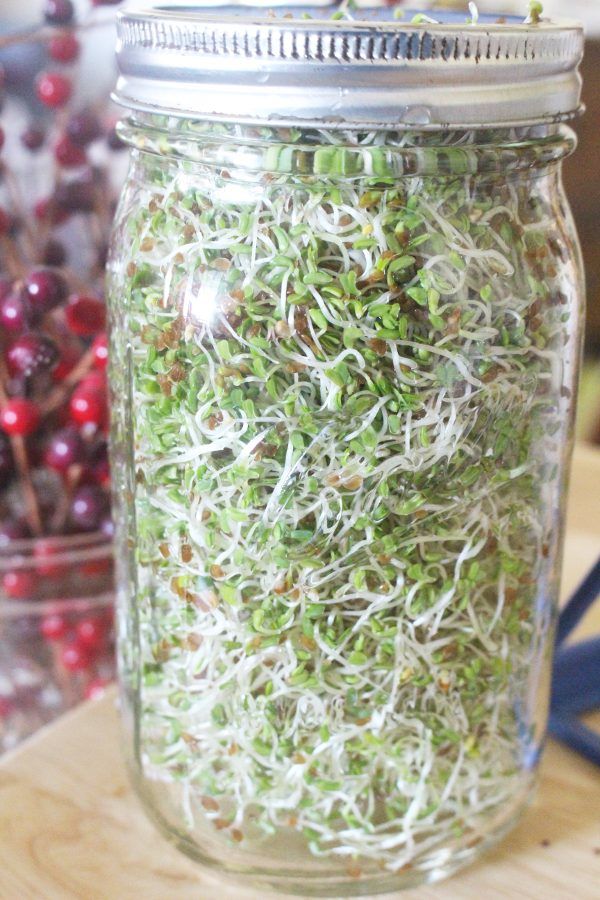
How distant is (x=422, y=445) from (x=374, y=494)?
0.03 metres

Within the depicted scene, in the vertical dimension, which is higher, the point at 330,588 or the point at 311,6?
the point at 311,6

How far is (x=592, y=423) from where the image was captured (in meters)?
1.59

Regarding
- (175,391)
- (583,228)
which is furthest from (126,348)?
(583,228)

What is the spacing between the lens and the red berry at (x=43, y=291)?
57cm

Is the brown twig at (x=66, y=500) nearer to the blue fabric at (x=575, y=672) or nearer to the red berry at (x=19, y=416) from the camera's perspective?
the red berry at (x=19, y=416)

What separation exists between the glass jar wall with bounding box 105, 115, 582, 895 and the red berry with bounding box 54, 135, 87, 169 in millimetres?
173

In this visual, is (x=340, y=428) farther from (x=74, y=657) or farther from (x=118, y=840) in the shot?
(x=74, y=657)

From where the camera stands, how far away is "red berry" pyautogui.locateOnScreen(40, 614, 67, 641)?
2.26ft

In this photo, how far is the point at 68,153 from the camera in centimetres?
62

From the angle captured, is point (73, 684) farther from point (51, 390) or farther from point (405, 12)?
point (405, 12)

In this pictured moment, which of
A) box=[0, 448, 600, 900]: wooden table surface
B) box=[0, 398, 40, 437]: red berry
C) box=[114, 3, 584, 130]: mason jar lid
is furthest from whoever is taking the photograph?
box=[0, 398, 40, 437]: red berry

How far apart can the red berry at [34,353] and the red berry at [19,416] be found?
3 centimetres

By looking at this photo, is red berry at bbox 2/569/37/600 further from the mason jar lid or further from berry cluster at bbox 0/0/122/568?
the mason jar lid

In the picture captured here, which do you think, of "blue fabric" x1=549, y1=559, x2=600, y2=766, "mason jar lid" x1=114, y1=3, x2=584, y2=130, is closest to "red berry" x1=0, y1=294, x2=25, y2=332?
"mason jar lid" x1=114, y1=3, x2=584, y2=130
